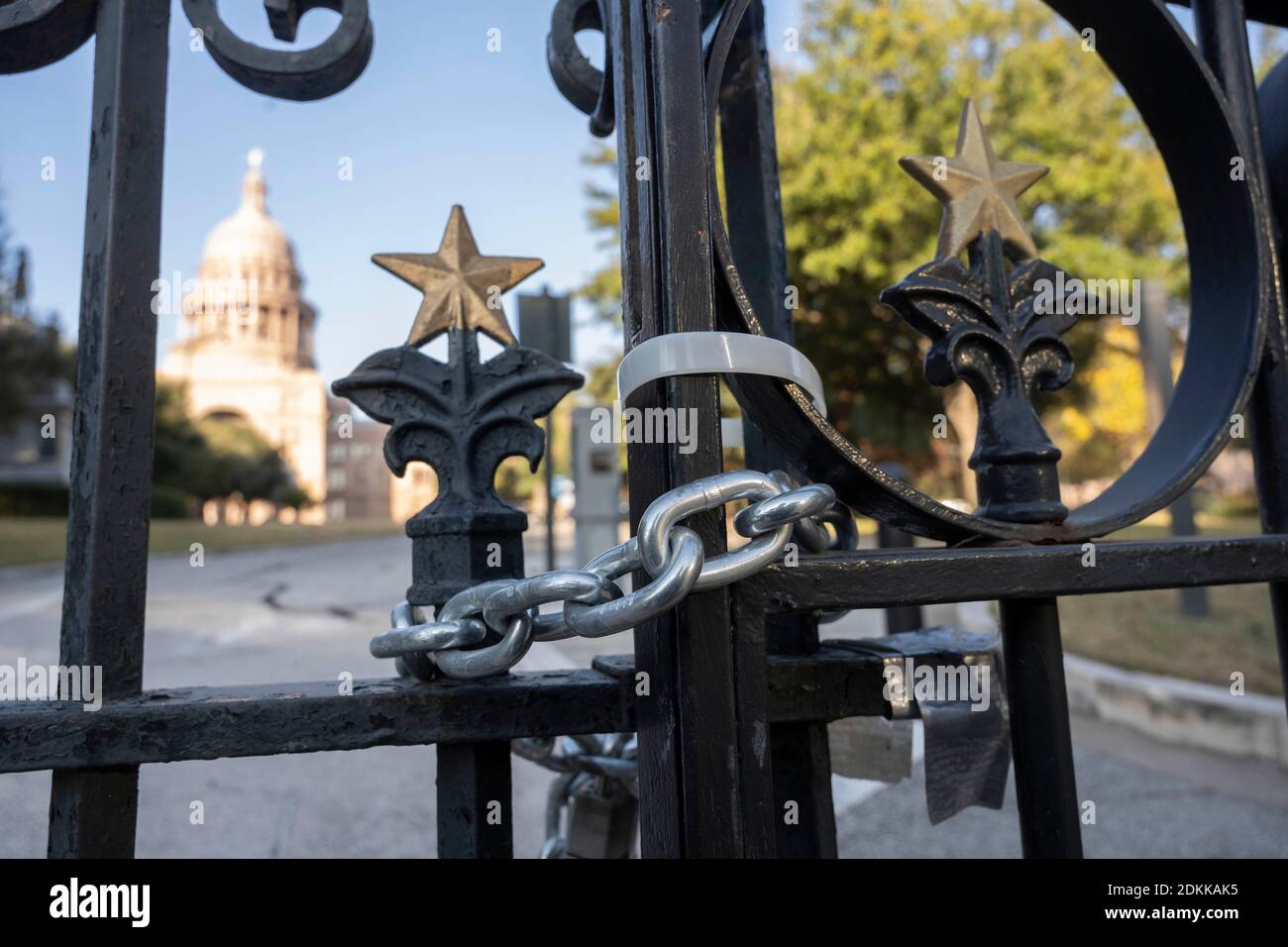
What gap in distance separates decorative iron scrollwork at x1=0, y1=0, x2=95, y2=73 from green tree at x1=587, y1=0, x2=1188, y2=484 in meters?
13.1

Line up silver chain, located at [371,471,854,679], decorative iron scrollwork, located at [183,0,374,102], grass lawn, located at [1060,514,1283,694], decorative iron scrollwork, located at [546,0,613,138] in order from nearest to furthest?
1. silver chain, located at [371,471,854,679]
2. decorative iron scrollwork, located at [183,0,374,102]
3. decorative iron scrollwork, located at [546,0,613,138]
4. grass lawn, located at [1060,514,1283,694]

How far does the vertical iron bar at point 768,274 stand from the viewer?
0.96 metres

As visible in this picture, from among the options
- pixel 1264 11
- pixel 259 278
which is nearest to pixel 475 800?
pixel 1264 11

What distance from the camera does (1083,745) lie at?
3.82 m

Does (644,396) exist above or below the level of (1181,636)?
above

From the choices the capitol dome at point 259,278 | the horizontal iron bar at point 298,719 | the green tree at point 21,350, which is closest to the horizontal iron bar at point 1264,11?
the horizontal iron bar at point 298,719

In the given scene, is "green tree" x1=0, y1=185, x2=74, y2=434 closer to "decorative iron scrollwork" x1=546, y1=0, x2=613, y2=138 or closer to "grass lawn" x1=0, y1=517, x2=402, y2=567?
"grass lawn" x1=0, y1=517, x2=402, y2=567

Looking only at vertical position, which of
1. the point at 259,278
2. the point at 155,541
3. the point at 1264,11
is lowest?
the point at 1264,11

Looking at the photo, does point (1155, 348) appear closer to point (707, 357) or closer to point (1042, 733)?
point (1042, 733)

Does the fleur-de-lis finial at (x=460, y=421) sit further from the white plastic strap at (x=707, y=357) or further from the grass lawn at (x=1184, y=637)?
the grass lawn at (x=1184, y=637)

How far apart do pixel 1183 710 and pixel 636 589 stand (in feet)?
13.5

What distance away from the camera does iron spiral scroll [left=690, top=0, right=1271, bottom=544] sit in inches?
30.5

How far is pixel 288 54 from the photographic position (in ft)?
2.78

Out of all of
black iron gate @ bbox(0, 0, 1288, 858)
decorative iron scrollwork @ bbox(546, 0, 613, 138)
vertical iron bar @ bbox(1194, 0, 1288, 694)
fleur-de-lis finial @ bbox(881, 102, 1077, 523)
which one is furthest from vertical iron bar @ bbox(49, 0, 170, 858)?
vertical iron bar @ bbox(1194, 0, 1288, 694)
